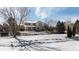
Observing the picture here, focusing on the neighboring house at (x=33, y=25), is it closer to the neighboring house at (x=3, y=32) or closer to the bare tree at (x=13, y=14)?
the bare tree at (x=13, y=14)

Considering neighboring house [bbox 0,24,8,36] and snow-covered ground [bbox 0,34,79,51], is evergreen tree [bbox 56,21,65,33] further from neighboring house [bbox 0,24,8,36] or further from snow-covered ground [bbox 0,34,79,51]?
neighboring house [bbox 0,24,8,36]

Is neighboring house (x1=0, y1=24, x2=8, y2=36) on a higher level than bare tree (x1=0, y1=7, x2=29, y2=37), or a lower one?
lower

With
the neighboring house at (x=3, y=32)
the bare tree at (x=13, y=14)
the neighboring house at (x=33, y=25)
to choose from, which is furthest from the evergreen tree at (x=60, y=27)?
the neighboring house at (x=3, y=32)

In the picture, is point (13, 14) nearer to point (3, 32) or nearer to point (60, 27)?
point (3, 32)

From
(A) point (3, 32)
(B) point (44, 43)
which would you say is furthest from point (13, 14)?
(B) point (44, 43)

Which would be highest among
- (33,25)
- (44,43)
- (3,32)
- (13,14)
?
(13,14)

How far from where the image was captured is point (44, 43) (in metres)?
3.82

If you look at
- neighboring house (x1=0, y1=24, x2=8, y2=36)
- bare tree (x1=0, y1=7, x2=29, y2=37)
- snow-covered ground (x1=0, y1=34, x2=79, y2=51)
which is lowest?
snow-covered ground (x1=0, y1=34, x2=79, y2=51)

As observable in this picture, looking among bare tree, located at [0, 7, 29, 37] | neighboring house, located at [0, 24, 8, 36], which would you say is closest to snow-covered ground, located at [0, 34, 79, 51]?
neighboring house, located at [0, 24, 8, 36]

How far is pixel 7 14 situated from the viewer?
12.4 ft

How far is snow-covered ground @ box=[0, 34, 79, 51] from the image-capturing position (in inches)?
149
